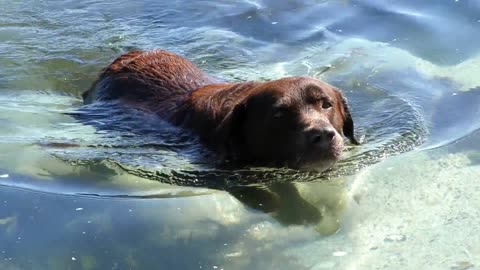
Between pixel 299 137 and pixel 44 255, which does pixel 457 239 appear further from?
pixel 44 255

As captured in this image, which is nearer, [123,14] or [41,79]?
[41,79]

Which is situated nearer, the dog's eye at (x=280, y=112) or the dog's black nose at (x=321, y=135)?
the dog's black nose at (x=321, y=135)

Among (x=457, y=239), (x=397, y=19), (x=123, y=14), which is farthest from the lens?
(x=123, y=14)

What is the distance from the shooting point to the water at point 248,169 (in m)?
4.15

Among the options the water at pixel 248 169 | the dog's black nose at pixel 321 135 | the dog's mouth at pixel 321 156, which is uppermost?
the dog's black nose at pixel 321 135

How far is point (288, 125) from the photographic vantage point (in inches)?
204

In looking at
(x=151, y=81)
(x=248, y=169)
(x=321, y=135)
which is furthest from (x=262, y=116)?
(x=151, y=81)

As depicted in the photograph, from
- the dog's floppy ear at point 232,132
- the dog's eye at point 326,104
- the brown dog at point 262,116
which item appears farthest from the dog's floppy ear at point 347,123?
the dog's floppy ear at point 232,132

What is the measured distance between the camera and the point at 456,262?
3.93 metres

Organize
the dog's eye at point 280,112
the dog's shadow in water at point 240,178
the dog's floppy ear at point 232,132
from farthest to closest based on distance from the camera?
the dog's floppy ear at point 232,132 → the dog's eye at point 280,112 → the dog's shadow in water at point 240,178

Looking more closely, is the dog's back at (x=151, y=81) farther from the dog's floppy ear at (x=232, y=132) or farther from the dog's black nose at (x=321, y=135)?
the dog's black nose at (x=321, y=135)

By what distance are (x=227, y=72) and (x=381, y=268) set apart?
436cm

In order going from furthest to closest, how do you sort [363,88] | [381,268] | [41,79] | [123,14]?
1. [123,14]
2. [41,79]
3. [363,88]
4. [381,268]

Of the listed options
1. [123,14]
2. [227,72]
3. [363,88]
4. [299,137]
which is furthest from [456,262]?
[123,14]
